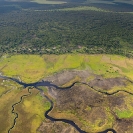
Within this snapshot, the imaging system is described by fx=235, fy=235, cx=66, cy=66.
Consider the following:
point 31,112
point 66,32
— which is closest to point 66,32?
point 66,32

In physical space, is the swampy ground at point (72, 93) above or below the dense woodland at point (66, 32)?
below

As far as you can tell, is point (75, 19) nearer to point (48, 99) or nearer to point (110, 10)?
point (110, 10)

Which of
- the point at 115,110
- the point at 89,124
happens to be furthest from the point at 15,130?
the point at 115,110

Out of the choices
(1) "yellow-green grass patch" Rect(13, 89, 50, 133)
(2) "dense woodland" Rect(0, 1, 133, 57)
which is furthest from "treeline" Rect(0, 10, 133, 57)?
(1) "yellow-green grass patch" Rect(13, 89, 50, 133)

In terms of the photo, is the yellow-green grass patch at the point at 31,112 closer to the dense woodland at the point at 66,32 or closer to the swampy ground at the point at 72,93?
the swampy ground at the point at 72,93

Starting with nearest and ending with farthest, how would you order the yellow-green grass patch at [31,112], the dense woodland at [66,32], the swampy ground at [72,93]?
1. the yellow-green grass patch at [31,112]
2. the swampy ground at [72,93]
3. the dense woodland at [66,32]

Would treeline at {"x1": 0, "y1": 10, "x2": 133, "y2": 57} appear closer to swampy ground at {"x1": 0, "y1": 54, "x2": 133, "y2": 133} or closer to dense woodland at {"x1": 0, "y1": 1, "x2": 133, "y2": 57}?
dense woodland at {"x1": 0, "y1": 1, "x2": 133, "y2": 57}

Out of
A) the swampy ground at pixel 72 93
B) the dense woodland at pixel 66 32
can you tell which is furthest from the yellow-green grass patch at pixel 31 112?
the dense woodland at pixel 66 32
